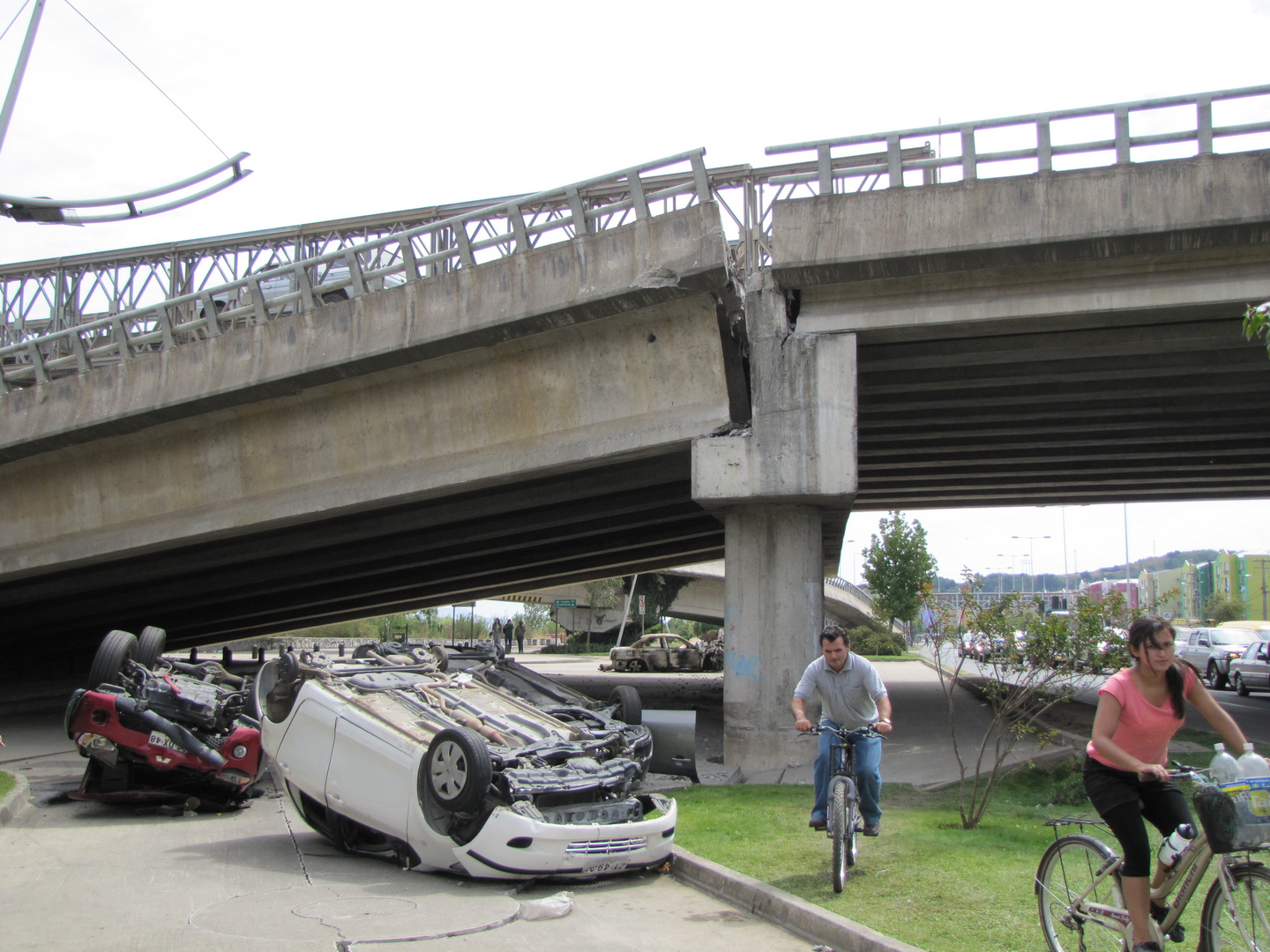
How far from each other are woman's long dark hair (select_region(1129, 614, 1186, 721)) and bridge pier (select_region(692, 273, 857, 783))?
778 centimetres

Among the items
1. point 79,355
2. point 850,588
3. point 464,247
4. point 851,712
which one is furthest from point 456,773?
point 850,588

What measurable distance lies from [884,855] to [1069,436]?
14.2 m

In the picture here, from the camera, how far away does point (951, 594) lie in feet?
34.1

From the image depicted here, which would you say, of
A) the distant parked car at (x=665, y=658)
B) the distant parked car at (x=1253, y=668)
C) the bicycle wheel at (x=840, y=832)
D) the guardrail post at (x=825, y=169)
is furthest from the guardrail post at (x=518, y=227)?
the distant parked car at (x=665, y=658)

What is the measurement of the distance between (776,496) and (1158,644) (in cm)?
815

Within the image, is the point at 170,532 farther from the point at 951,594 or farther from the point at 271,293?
the point at 951,594

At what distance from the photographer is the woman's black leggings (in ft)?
14.4

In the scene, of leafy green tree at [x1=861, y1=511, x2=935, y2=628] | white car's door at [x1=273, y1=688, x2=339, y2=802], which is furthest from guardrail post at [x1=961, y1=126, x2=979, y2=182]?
leafy green tree at [x1=861, y1=511, x2=935, y2=628]

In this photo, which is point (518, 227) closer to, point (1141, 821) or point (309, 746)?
point (309, 746)

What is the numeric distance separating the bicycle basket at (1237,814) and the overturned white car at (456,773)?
4.00 metres

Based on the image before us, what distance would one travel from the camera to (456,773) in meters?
6.83

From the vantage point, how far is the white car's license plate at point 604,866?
22.7ft

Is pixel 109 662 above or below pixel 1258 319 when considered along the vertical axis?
below

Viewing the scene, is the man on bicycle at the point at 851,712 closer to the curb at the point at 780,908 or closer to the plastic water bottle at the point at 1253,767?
the curb at the point at 780,908
